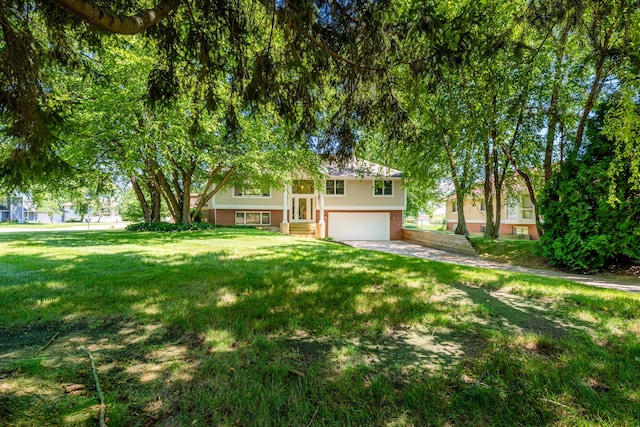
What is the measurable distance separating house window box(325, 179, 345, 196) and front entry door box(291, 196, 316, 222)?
1.89 meters

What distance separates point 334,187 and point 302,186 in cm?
233

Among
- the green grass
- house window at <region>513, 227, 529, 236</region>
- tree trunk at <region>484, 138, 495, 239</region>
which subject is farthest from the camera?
house window at <region>513, 227, 529, 236</region>

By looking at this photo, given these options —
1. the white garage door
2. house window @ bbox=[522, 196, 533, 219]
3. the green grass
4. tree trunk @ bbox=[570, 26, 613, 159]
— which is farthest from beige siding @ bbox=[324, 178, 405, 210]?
tree trunk @ bbox=[570, 26, 613, 159]

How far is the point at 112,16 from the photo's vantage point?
9.82 ft

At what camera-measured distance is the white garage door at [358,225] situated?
891 inches

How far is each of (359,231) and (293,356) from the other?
20114mm

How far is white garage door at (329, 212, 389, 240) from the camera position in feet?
74.2

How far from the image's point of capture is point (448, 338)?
328cm

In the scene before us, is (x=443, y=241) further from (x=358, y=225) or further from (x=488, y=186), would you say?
(x=358, y=225)

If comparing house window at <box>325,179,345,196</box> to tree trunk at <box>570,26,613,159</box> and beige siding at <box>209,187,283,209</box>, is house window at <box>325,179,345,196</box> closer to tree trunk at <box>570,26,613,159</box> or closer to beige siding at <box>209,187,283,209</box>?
beige siding at <box>209,187,283,209</box>

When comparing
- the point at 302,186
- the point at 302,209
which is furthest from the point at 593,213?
the point at 302,209

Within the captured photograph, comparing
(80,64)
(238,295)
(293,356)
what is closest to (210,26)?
(80,64)

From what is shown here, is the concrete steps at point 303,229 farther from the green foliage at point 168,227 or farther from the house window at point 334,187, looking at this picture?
the green foliage at point 168,227

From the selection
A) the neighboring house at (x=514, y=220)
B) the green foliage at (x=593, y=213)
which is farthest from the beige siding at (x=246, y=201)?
the green foliage at (x=593, y=213)
